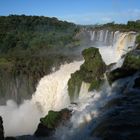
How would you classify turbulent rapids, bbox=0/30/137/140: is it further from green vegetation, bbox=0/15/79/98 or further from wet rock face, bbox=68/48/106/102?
green vegetation, bbox=0/15/79/98

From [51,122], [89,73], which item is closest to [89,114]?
[51,122]

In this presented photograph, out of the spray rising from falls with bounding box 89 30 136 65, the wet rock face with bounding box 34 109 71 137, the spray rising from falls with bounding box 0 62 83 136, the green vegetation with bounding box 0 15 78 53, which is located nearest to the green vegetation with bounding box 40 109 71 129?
the wet rock face with bounding box 34 109 71 137

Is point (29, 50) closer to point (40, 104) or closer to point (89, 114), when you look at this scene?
point (40, 104)

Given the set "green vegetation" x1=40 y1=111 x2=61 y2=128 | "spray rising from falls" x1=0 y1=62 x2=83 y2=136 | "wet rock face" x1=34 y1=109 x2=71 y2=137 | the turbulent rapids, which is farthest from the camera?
"spray rising from falls" x1=0 y1=62 x2=83 y2=136

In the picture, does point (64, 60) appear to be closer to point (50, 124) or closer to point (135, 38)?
point (135, 38)

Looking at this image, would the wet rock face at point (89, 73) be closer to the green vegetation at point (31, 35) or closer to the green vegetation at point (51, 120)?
the green vegetation at point (51, 120)

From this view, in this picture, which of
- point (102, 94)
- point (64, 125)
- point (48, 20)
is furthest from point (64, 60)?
point (48, 20)

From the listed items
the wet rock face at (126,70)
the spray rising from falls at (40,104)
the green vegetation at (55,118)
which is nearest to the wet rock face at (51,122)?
the green vegetation at (55,118)
